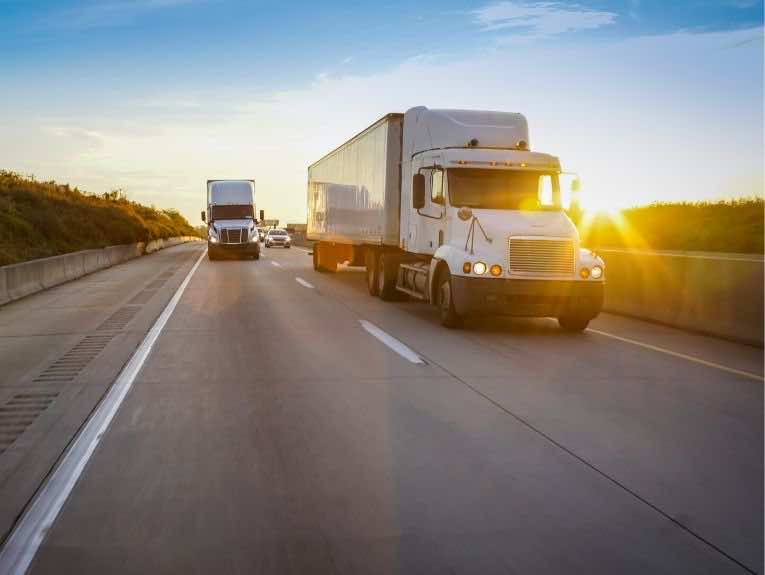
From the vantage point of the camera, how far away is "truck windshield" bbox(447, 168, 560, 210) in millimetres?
12531

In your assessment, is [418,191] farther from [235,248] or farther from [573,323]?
[235,248]

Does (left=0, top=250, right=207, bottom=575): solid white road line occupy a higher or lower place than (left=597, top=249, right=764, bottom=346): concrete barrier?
lower

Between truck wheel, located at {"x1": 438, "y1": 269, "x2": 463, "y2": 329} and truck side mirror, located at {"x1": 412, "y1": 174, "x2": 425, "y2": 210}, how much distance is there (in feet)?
5.20

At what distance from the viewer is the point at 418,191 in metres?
13.3

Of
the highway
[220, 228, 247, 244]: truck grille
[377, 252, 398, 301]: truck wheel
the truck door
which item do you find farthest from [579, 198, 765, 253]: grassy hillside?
the highway

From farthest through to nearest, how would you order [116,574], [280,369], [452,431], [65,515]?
[280,369], [452,431], [65,515], [116,574]

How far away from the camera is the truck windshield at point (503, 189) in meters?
12.5

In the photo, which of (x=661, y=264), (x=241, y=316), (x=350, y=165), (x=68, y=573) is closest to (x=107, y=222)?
(x=350, y=165)

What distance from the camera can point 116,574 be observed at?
3488 millimetres

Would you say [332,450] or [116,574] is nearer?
[116,574]

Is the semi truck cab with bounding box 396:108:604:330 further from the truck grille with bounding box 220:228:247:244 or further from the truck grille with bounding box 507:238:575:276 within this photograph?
the truck grille with bounding box 220:228:247:244

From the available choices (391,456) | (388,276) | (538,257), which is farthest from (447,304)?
(391,456)

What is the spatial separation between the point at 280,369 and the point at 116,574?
16.2ft

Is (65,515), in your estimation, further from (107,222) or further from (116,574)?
(107,222)
